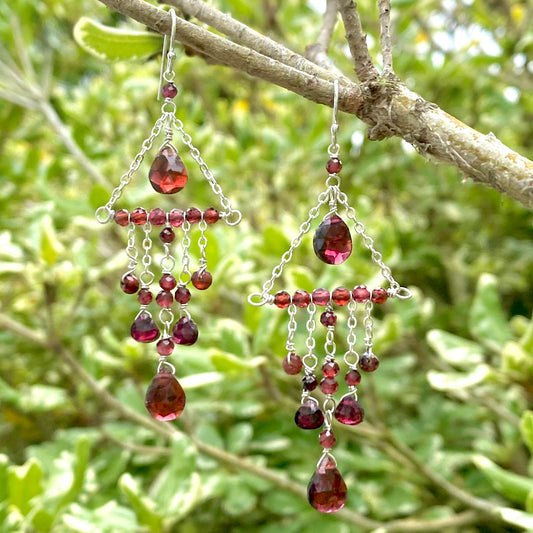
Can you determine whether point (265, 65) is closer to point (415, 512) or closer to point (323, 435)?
point (323, 435)

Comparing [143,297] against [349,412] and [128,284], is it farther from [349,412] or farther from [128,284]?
[349,412]

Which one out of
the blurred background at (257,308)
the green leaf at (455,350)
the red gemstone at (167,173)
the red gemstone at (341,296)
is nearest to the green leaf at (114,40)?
the blurred background at (257,308)

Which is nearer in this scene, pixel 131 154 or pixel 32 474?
pixel 32 474

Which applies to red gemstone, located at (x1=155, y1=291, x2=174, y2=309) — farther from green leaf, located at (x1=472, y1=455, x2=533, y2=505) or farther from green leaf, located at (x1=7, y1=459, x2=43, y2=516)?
green leaf, located at (x1=472, y1=455, x2=533, y2=505)

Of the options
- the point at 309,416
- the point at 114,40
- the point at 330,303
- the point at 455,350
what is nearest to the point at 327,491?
the point at 309,416

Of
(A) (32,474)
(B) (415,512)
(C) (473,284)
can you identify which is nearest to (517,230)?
(C) (473,284)

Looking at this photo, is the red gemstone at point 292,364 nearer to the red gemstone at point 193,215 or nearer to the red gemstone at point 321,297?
the red gemstone at point 321,297

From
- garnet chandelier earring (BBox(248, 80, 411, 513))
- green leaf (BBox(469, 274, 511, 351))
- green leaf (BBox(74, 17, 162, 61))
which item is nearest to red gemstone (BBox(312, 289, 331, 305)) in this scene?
garnet chandelier earring (BBox(248, 80, 411, 513))
